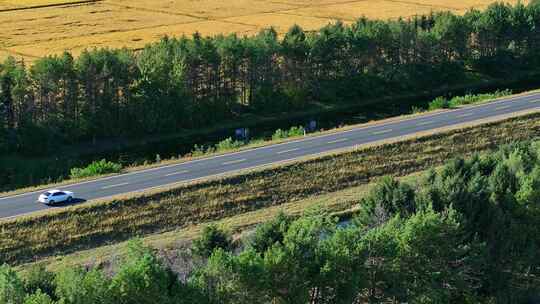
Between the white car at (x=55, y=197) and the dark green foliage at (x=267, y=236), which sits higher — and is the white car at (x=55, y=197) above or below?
below

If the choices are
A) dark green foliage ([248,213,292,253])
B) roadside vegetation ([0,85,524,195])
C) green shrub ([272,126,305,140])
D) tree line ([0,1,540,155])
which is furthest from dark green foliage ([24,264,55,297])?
tree line ([0,1,540,155])

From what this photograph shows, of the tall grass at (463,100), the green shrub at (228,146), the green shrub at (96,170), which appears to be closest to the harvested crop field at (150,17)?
the tall grass at (463,100)

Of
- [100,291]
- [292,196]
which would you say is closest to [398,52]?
[292,196]

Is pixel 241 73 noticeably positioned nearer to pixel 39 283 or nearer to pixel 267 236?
pixel 267 236

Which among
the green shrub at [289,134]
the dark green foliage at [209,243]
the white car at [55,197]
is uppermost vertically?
the dark green foliage at [209,243]

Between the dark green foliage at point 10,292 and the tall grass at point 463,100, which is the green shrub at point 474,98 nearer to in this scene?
the tall grass at point 463,100

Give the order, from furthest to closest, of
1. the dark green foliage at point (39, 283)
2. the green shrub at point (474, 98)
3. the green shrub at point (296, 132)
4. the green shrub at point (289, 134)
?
1. the green shrub at point (474, 98)
2. the green shrub at point (296, 132)
3. the green shrub at point (289, 134)
4. the dark green foliage at point (39, 283)
